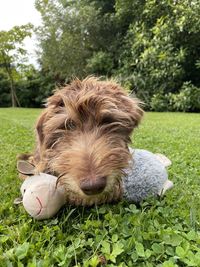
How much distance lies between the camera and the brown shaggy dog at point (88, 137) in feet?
8.45

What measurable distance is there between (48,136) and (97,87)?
61 cm

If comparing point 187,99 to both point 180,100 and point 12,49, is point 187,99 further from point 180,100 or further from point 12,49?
point 12,49

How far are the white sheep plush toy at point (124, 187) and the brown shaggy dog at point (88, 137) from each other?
0.41 ft

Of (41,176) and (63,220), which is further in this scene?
(41,176)

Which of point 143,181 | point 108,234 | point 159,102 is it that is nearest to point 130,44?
point 159,102

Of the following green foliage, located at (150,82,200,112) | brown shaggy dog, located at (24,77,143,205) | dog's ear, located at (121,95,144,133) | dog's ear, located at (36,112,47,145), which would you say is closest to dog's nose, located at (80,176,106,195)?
brown shaggy dog, located at (24,77,143,205)

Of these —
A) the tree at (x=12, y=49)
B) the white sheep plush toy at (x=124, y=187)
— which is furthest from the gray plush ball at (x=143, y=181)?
the tree at (x=12, y=49)

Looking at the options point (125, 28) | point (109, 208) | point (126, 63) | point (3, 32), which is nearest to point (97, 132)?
point (109, 208)

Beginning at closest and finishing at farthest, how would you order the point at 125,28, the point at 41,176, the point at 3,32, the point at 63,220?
the point at 63,220 → the point at 41,176 → the point at 125,28 → the point at 3,32

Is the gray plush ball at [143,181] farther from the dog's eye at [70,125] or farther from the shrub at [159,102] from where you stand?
the shrub at [159,102]

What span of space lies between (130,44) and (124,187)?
70.1ft

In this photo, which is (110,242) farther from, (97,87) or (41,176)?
(97,87)

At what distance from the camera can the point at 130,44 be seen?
23.9 metres

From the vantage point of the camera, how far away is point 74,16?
2588cm
